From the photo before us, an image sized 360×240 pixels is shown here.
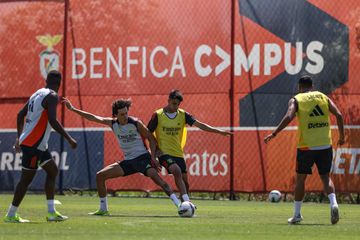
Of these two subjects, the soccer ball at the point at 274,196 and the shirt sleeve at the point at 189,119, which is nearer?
the shirt sleeve at the point at 189,119

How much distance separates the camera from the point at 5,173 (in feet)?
80.7

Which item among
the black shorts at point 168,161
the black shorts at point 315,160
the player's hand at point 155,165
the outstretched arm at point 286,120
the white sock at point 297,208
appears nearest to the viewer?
the white sock at point 297,208

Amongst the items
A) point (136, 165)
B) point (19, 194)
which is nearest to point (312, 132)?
point (136, 165)

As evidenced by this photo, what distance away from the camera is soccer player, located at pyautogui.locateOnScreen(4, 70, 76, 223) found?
1389 cm

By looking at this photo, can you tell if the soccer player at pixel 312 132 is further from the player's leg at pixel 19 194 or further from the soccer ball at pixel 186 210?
the player's leg at pixel 19 194

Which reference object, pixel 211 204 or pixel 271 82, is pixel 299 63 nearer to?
pixel 271 82

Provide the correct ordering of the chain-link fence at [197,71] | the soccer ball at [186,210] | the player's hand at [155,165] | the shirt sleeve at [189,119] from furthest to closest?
the chain-link fence at [197,71], the shirt sleeve at [189,119], the player's hand at [155,165], the soccer ball at [186,210]

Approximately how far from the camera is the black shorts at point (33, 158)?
13953 mm

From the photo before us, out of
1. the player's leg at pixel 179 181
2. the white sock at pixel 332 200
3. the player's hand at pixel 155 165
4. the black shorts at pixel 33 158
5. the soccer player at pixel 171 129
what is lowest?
the white sock at pixel 332 200

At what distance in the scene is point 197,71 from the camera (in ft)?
75.0

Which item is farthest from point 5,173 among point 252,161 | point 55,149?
point 252,161

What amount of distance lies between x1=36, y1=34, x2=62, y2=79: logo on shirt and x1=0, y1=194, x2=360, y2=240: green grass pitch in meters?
5.18

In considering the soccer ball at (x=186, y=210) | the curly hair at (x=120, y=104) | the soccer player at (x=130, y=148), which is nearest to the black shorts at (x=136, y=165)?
the soccer player at (x=130, y=148)

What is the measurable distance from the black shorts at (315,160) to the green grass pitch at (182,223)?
0.77 meters
